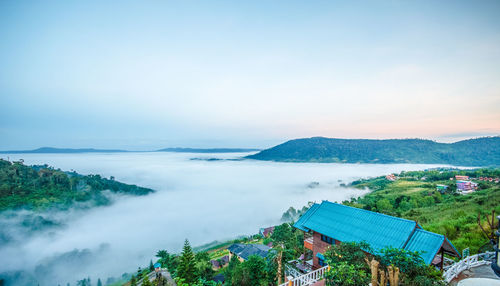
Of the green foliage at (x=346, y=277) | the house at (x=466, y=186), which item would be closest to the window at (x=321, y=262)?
the green foliage at (x=346, y=277)

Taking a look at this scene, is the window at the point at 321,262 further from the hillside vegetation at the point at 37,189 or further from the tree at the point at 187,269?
the hillside vegetation at the point at 37,189

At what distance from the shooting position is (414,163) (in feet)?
548

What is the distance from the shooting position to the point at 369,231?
37.7 feet

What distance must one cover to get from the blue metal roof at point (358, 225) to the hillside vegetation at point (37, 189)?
6729 cm

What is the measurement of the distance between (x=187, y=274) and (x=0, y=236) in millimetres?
55694

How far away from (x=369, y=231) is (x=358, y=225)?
730 mm

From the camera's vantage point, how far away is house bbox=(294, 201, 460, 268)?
31.8 ft

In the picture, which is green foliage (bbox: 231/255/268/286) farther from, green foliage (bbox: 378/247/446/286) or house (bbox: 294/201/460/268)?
green foliage (bbox: 378/247/446/286)

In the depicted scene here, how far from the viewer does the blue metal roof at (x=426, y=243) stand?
909cm

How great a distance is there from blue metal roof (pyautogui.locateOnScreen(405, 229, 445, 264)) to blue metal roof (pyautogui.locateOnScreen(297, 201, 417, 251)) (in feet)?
0.95

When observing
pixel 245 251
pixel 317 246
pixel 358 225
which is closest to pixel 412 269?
pixel 358 225

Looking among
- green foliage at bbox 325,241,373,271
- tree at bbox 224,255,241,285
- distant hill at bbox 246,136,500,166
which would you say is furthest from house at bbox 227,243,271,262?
distant hill at bbox 246,136,500,166

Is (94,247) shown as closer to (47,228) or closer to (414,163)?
(47,228)

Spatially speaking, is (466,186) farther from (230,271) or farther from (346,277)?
(346,277)
